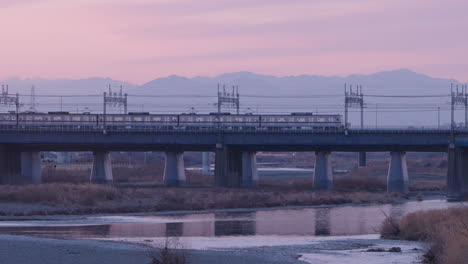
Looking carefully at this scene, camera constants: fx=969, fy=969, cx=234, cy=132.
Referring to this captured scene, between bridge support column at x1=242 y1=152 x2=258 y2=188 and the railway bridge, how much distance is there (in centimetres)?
66

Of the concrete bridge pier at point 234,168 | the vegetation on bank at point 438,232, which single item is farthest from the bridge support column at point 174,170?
the vegetation on bank at point 438,232

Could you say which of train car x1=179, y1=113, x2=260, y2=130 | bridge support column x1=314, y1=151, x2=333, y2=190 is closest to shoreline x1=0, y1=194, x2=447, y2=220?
bridge support column x1=314, y1=151, x2=333, y2=190

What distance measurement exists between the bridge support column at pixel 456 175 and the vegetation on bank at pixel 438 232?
1899 inches

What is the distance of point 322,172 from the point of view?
355 ft

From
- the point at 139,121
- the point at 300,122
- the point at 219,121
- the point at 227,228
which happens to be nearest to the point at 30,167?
the point at 139,121

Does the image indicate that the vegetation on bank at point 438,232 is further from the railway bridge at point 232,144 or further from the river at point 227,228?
the railway bridge at point 232,144

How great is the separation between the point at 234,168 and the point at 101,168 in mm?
15294

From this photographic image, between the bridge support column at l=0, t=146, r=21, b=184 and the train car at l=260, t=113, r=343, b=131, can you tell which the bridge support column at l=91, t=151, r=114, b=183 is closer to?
the bridge support column at l=0, t=146, r=21, b=184

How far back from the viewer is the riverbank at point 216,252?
Answer: 36.4 m

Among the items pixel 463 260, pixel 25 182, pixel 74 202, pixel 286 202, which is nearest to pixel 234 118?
pixel 25 182

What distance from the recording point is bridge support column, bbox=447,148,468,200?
98.6 meters

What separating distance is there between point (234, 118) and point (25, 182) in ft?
86.6

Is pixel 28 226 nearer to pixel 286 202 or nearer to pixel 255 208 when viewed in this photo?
pixel 255 208

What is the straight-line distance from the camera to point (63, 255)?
37312 mm
